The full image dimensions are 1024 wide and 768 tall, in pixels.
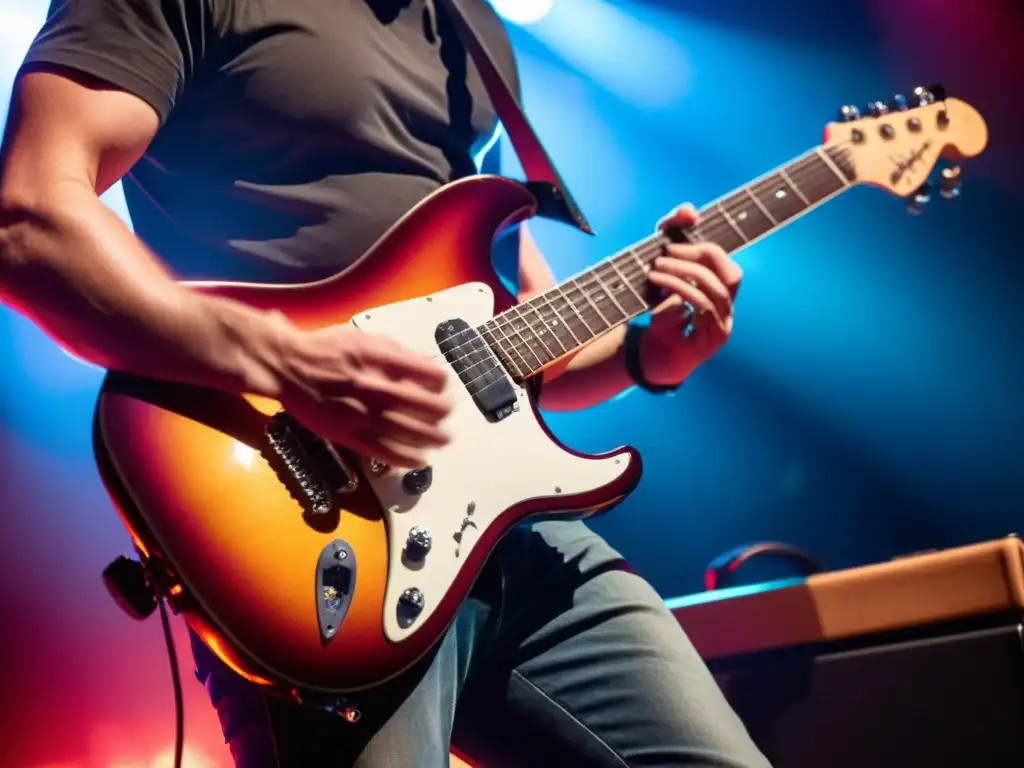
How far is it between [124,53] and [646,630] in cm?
92

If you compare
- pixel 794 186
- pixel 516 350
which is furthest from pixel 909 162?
pixel 516 350

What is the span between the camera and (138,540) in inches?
30.8

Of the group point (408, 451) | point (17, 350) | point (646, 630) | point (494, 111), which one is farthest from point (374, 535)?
point (17, 350)

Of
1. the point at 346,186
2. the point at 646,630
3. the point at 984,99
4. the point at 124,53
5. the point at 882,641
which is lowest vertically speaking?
A: the point at 882,641

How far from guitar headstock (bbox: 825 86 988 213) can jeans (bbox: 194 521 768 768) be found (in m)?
0.96

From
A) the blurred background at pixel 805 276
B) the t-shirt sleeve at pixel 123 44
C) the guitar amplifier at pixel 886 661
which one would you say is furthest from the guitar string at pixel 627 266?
the blurred background at pixel 805 276

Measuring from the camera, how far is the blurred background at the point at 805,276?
2529 mm

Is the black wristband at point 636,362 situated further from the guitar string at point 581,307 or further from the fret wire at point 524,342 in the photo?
the fret wire at point 524,342

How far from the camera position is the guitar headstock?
5.12ft

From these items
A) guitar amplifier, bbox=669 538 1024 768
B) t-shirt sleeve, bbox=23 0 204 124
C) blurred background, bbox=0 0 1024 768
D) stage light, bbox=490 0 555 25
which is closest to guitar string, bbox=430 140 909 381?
t-shirt sleeve, bbox=23 0 204 124

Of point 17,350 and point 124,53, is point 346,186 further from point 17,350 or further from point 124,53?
point 17,350

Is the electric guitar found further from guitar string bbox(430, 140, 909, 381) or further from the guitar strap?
the guitar strap

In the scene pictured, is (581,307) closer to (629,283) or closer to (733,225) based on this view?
(629,283)

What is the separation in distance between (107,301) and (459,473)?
41 centimetres
